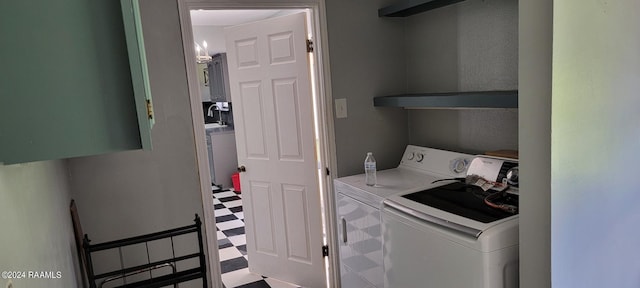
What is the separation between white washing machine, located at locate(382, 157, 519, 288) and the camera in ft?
4.97

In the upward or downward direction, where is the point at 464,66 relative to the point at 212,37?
downward

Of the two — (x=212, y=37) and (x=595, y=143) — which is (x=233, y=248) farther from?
(x=212, y=37)

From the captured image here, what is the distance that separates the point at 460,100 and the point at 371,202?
711mm

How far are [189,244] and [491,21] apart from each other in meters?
2.17

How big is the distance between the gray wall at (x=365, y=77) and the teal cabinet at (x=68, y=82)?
1865 millimetres

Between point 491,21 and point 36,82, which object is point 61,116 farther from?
point 491,21

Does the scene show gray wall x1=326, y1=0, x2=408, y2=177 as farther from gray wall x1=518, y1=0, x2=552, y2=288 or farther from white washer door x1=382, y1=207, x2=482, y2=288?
gray wall x1=518, y1=0, x2=552, y2=288

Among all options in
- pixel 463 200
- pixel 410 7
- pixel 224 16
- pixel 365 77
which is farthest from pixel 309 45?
pixel 224 16

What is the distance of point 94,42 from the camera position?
2.75 feet

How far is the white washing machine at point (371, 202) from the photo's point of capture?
2197 millimetres

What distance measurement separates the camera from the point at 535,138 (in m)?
1.32

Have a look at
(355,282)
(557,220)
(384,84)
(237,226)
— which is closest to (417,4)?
(384,84)

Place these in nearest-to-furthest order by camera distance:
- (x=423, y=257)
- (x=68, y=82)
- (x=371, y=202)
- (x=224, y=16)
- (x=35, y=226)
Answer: (x=68, y=82)
(x=35, y=226)
(x=423, y=257)
(x=371, y=202)
(x=224, y=16)

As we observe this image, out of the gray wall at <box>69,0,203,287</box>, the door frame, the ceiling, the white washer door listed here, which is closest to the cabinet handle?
the door frame
